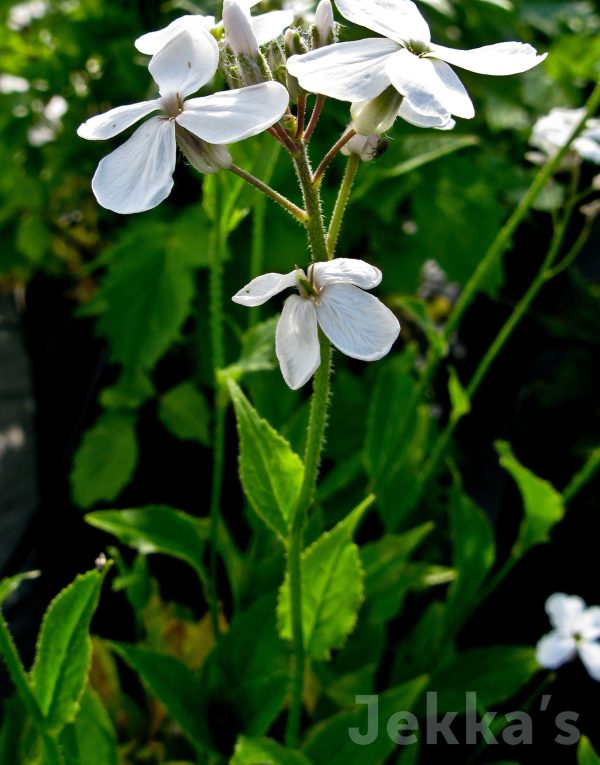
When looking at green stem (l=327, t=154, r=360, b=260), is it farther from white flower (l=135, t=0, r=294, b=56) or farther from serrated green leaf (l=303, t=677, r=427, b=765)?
serrated green leaf (l=303, t=677, r=427, b=765)

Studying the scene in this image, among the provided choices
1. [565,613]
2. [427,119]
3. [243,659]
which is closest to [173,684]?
[243,659]

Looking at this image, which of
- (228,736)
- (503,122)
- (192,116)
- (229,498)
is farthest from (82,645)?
(503,122)

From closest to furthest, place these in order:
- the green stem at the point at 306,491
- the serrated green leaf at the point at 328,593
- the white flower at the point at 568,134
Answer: the green stem at the point at 306,491, the serrated green leaf at the point at 328,593, the white flower at the point at 568,134

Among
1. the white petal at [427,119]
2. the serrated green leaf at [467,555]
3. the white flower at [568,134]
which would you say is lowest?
the serrated green leaf at [467,555]

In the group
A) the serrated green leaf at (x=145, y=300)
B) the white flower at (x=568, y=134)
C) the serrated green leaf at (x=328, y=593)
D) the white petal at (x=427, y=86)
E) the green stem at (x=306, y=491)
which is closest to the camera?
the white petal at (x=427, y=86)

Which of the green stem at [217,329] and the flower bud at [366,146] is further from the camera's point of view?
the green stem at [217,329]

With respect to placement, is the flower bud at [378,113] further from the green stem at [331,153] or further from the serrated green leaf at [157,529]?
the serrated green leaf at [157,529]

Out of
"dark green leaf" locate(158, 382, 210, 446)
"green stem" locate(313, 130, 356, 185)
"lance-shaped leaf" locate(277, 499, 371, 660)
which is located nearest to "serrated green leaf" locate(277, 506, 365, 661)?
"lance-shaped leaf" locate(277, 499, 371, 660)

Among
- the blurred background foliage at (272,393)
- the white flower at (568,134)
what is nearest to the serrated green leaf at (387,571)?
the blurred background foliage at (272,393)
